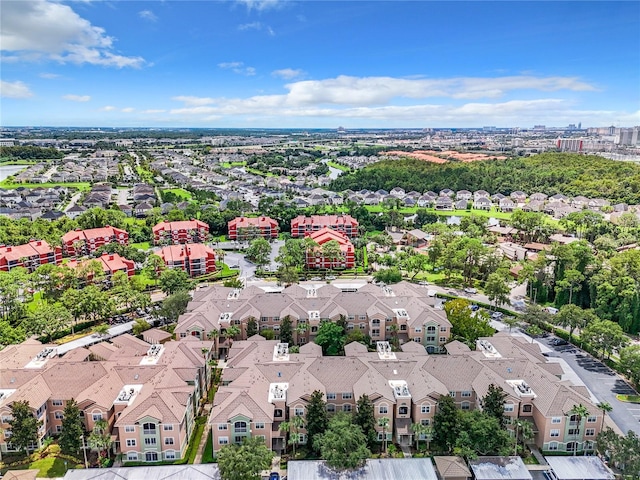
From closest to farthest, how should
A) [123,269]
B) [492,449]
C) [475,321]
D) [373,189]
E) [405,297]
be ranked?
[492,449] < [475,321] < [405,297] < [123,269] < [373,189]

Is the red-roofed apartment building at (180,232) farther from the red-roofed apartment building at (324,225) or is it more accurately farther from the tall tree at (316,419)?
the tall tree at (316,419)

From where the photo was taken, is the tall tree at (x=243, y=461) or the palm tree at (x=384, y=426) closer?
the tall tree at (x=243, y=461)

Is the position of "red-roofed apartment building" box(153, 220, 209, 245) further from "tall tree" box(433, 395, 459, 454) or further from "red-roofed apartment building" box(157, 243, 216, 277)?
"tall tree" box(433, 395, 459, 454)

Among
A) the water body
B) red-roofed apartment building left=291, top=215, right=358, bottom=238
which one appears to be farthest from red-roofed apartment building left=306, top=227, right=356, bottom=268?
the water body

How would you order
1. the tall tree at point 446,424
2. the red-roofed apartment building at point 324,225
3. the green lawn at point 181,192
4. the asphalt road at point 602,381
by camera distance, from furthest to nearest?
1. the green lawn at point 181,192
2. the red-roofed apartment building at point 324,225
3. the asphalt road at point 602,381
4. the tall tree at point 446,424

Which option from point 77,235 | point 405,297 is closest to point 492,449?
point 405,297

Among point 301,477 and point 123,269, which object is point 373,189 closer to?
point 123,269

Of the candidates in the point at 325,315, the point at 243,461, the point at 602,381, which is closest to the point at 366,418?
the point at 243,461

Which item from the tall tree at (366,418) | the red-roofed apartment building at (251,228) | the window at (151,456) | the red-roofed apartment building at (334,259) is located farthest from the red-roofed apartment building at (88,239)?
the tall tree at (366,418)
